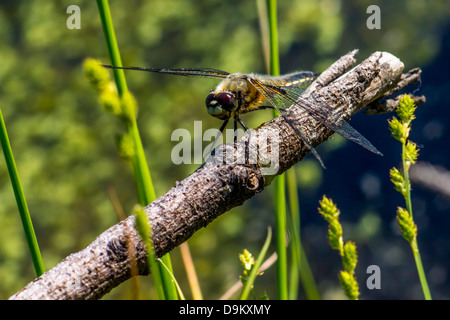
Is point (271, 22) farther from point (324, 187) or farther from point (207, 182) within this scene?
point (324, 187)

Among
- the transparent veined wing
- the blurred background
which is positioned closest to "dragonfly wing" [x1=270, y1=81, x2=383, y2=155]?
the transparent veined wing

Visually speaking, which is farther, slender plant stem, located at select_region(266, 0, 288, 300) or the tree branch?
slender plant stem, located at select_region(266, 0, 288, 300)

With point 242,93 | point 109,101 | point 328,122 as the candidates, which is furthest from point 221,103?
point 109,101

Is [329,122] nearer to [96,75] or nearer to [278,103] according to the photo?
[278,103]

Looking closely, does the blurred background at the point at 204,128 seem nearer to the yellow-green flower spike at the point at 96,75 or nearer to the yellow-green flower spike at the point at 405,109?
the yellow-green flower spike at the point at 405,109

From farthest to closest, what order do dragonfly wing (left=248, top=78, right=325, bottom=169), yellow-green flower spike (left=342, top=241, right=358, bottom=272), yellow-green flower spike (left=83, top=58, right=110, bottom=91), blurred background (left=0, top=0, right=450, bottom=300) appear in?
blurred background (left=0, top=0, right=450, bottom=300)
dragonfly wing (left=248, top=78, right=325, bottom=169)
yellow-green flower spike (left=342, top=241, right=358, bottom=272)
yellow-green flower spike (left=83, top=58, right=110, bottom=91)

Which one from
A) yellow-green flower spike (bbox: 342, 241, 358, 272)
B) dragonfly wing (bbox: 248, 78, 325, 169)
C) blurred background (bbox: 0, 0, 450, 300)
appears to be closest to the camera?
yellow-green flower spike (bbox: 342, 241, 358, 272)

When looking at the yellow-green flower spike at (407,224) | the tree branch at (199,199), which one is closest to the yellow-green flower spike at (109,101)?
the tree branch at (199,199)

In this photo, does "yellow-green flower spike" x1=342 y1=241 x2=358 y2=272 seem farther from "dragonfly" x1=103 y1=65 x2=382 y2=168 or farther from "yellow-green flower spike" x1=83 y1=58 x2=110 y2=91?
"dragonfly" x1=103 y1=65 x2=382 y2=168
